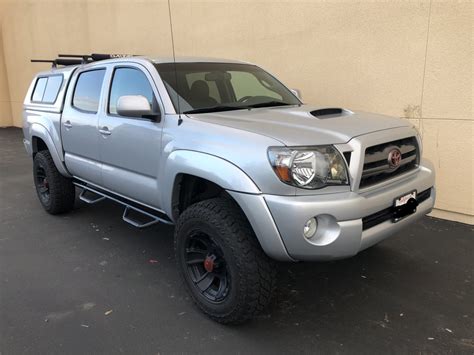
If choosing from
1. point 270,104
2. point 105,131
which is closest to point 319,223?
point 270,104

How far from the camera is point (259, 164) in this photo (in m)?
2.45

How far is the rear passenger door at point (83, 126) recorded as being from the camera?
13.4 ft

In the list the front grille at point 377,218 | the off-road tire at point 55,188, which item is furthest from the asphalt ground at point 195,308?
the front grille at point 377,218

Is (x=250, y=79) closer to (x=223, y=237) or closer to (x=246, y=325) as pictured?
(x=223, y=237)

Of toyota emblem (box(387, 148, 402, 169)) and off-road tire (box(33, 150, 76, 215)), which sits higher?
toyota emblem (box(387, 148, 402, 169))

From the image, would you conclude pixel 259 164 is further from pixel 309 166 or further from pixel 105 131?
pixel 105 131

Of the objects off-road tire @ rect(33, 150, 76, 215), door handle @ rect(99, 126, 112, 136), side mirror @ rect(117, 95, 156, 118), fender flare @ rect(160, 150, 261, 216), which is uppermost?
side mirror @ rect(117, 95, 156, 118)

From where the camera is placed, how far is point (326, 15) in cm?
552

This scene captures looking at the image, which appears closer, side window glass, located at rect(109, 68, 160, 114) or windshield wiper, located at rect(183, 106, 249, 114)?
windshield wiper, located at rect(183, 106, 249, 114)

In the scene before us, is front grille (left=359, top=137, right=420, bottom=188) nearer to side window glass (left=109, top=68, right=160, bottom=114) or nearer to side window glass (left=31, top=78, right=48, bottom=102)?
side window glass (left=109, top=68, right=160, bottom=114)

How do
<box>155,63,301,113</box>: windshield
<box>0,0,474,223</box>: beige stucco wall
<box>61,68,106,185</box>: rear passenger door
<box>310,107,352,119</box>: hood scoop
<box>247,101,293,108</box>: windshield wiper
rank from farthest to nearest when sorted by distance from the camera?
<box>0,0,474,223</box>: beige stucco wall, <box>61,68,106,185</box>: rear passenger door, <box>247,101,293,108</box>: windshield wiper, <box>155,63,301,113</box>: windshield, <box>310,107,352,119</box>: hood scoop

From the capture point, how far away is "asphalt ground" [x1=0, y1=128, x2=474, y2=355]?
2646 millimetres

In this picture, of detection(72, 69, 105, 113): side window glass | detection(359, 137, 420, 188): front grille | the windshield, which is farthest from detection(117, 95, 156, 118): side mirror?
detection(359, 137, 420, 188): front grille

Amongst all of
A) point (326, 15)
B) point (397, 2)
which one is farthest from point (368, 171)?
point (326, 15)
